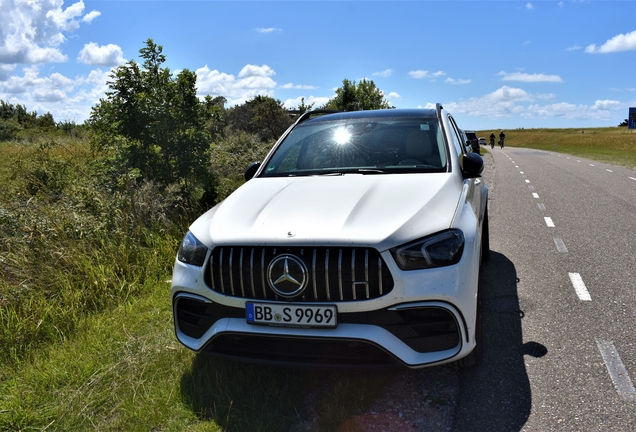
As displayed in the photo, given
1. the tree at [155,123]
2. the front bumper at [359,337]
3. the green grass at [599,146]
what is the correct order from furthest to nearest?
the green grass at [599,146] < the tree at [155,123] < the front bumper at [359,337]

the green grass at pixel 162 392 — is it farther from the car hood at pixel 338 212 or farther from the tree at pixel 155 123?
the tree at pixel 155 123

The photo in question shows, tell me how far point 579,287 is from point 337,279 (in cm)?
338

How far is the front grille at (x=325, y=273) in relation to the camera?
265 centimetres

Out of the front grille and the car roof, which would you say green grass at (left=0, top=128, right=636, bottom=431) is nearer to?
the front grille

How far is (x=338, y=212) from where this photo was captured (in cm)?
297

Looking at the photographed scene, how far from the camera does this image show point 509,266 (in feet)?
19.1

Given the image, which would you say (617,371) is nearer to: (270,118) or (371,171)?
(371,171)

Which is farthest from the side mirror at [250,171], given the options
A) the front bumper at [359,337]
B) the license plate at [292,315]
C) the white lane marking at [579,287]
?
the white lane marking at [579,287]

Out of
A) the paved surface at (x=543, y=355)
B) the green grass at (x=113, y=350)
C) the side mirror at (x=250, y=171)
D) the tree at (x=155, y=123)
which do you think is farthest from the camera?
the tree at (x=155, y=123)

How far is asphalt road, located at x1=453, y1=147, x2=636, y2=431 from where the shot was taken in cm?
286

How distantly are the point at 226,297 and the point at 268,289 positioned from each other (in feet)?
0.85

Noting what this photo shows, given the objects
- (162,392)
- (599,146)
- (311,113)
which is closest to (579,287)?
(311,113)

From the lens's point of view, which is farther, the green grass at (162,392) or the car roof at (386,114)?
the car roof at (386,114)

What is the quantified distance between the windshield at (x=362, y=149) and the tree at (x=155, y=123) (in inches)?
174
